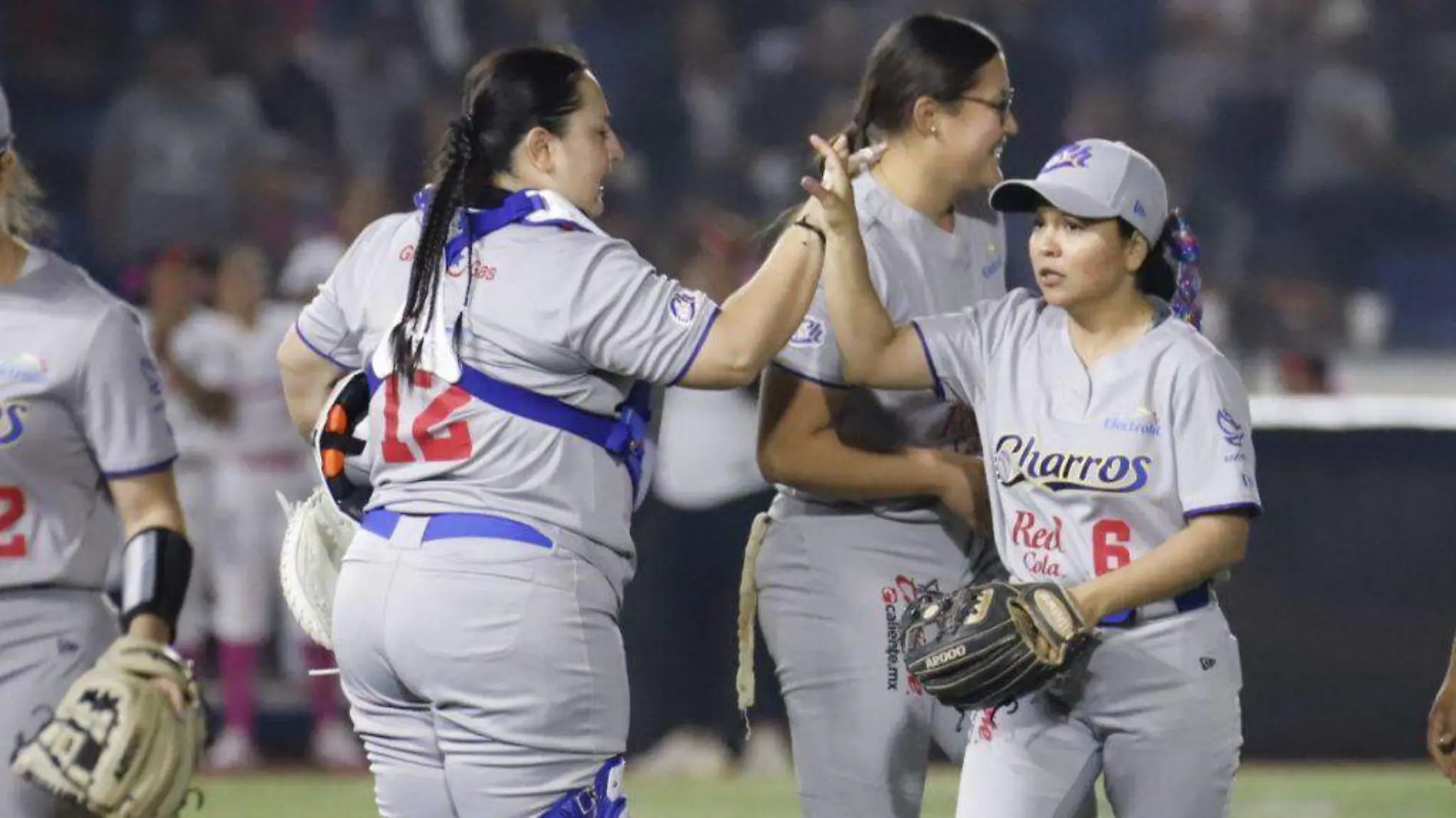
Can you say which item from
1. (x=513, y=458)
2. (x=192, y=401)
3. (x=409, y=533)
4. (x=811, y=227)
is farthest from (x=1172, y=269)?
(x=192, y=401)

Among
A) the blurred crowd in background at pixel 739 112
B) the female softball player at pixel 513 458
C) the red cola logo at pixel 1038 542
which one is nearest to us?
the female softball player at pixel 513 458

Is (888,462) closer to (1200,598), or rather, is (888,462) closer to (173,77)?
(1200,598)

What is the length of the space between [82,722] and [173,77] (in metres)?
8.40

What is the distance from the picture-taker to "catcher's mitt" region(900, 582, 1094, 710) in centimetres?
370

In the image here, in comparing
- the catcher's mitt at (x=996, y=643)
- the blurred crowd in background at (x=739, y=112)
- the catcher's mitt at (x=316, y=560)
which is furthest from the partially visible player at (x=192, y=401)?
the catcher's mitt at (x=996, y=643)

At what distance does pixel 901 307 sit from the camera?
14.1 ft

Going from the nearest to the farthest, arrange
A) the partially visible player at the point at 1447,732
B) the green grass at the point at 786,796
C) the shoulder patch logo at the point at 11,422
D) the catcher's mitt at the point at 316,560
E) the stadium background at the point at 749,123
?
the shoulder patch logo at the point at 11,422 < the catcher's mitt at the point at 316,560 < the partially visible player at the point at 1447,732 < the green grass at the point at 786,796 < the stadium background at the point at 749,123

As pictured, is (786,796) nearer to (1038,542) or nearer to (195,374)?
(195,374)

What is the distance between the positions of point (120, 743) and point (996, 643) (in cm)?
144

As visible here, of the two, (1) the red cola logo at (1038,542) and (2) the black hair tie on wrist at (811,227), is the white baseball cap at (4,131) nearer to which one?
(2) the black hair tie on wrist at (811,227)

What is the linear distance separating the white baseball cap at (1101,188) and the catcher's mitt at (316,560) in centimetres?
137

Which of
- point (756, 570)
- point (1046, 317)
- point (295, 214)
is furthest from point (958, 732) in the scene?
point (295, 214)

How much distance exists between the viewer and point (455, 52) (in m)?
12.0

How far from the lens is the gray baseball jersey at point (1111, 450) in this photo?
3789mm
